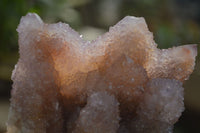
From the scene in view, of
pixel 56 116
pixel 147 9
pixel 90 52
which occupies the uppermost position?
pixel 147 9

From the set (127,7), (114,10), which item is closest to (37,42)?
(127,7)

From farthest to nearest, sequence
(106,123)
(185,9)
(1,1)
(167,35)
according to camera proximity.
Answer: (185,9)
(167,35)
(1,1)
(106,123)

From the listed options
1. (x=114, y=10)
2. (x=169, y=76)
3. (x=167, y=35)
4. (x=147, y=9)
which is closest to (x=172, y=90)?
(x=169, y=76)

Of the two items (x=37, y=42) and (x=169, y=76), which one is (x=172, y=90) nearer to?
(x=169, y=76)

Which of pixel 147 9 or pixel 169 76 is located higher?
pixel 147 9

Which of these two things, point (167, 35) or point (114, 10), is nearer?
point (167, 35)

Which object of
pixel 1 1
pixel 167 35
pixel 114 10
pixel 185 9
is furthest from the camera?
pixel 114 10

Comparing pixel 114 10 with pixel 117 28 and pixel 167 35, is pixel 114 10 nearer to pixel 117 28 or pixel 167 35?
pixel 167 35
